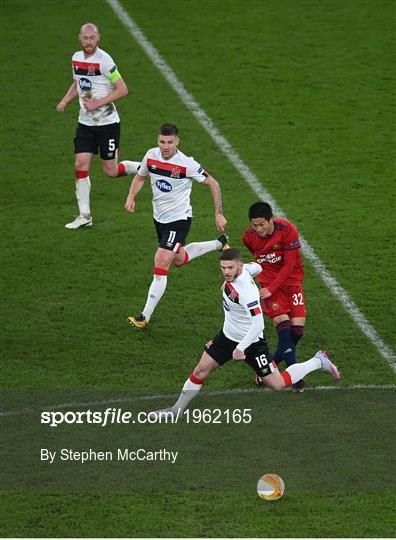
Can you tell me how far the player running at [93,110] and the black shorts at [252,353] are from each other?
194 inches

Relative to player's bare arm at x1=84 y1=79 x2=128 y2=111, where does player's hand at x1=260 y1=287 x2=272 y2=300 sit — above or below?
above

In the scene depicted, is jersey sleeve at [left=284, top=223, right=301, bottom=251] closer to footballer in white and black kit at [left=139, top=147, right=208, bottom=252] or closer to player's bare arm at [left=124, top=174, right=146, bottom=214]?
footballer in white and black kit at [left=139, top=147, right=208, bottom=252]

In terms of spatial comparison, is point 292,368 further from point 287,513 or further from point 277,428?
A: point 287,513

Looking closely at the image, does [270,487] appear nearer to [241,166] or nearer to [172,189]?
[172,189]

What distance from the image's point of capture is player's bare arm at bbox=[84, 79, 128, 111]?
1585 cm

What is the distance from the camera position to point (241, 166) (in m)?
18.2

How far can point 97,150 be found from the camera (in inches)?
643

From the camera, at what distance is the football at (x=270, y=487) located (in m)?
10.4

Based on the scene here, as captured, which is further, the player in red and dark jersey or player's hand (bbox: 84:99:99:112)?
player's hand (bbox: 84:99:99:112)

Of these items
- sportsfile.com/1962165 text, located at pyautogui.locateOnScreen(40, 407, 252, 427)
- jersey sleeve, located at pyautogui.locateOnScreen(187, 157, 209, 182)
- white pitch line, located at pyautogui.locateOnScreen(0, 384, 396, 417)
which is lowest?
white pitch line, located at pyautogui.locateOnScreen(0, 384, 396, 417)

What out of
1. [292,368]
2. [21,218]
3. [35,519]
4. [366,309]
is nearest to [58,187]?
[21,218]

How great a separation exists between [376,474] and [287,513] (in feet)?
3.30

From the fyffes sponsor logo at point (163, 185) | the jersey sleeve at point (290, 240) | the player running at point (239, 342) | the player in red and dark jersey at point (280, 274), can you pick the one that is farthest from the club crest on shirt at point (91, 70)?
the player running at point (239, 342)

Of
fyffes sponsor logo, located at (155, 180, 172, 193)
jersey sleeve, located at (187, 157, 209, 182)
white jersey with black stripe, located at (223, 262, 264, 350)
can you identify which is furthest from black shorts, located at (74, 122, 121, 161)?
white jersey with black stripe, located at (223, 262, 264, 350)
